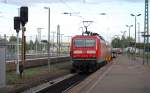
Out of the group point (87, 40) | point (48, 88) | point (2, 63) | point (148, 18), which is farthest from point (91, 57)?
point (2, 63)

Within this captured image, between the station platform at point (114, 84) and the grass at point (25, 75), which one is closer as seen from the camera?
the station platform at point (114, 84)

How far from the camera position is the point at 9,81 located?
28.1 metres

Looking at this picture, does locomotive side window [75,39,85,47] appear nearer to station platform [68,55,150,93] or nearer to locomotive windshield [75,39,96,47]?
locomotive windshield [75,39,96,47]

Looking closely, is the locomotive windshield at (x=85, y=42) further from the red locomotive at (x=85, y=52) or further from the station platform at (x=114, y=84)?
the station platform at (x=114, y=84)

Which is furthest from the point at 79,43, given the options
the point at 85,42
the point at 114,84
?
the point at 114,84

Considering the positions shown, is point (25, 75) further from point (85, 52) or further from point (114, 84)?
point (85, 52)

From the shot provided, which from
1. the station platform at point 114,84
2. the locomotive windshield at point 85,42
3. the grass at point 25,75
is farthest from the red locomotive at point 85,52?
the station platform at point 114,84

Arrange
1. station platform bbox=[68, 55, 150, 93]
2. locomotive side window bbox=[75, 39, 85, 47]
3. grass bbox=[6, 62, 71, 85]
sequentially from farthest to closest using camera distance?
locomotive side window bbox=[75, 39, 85, 47], grass bbox=[6, 62, 71, 85], station platform bbox=[68, 55, 150, 93]

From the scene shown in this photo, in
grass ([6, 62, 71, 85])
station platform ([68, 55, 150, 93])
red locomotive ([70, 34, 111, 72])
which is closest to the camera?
station platform ([68, 55, 150, 93])

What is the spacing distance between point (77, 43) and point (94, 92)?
2164cm

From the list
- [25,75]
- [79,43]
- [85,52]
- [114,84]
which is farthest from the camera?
[79,43]

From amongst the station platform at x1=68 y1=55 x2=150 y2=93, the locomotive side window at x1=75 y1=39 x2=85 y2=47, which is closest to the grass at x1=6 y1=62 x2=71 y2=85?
the locomotive side window at x1=75 y1=39 x2=85 y2=47

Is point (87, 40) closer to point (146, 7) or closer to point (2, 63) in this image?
point (146, 7)

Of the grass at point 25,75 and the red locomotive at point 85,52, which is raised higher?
the red locomotive at point 85,52
